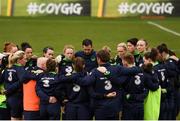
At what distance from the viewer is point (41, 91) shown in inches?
528

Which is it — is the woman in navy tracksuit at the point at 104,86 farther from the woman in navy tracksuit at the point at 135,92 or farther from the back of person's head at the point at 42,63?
the back of person's head at the point at 42,63

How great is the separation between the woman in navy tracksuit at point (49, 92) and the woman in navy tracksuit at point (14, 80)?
521 millimetres

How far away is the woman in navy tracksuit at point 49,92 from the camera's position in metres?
13.3

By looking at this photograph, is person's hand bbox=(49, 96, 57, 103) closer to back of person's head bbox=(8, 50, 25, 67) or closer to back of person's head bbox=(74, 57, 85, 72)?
back of person's head bbox=(74, 57, 85, 72)

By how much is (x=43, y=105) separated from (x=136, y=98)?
197 cm

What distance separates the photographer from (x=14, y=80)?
1383 cm

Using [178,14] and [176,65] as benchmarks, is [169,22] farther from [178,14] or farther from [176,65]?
[176,65]

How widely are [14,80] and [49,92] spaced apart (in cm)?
92

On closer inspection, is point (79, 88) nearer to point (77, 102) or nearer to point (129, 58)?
point (77, 102)

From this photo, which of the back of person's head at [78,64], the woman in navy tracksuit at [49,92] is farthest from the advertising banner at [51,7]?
the back of person's head at [78,64]

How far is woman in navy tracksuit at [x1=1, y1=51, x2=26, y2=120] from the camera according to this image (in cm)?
1369

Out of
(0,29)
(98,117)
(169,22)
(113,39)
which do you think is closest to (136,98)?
(98,117)

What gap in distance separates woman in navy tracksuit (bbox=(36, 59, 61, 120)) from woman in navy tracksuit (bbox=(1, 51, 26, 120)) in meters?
0.52

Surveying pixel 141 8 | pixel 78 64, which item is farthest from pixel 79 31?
pixel 78 64
